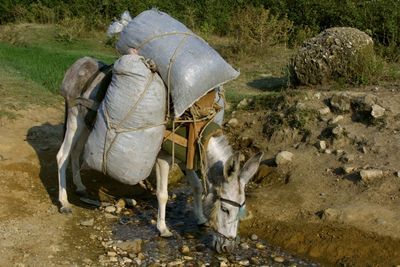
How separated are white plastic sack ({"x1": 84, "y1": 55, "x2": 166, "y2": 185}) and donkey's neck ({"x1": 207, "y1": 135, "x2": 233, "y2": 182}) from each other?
52cm

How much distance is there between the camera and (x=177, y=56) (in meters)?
5.67

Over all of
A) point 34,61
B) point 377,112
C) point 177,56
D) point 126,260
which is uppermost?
point 177,56

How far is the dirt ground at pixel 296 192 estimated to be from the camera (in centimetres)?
593

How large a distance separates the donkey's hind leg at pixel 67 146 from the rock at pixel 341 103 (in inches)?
145

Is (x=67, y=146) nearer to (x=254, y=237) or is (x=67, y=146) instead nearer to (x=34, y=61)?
(x=254, y=237)

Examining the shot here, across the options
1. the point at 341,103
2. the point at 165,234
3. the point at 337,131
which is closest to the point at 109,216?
the point at 165,234

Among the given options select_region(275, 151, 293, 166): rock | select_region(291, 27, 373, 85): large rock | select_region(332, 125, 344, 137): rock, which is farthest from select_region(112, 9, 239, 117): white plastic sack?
select_region(291, 27, 373, 85): large rock

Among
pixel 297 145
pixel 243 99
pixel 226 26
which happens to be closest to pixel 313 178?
pixel 297 145

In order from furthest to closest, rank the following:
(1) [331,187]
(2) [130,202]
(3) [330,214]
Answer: (2) [130,202]
(1) [331,187]
(3) [330,214]

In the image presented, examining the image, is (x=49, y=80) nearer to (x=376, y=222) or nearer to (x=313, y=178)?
(x=313, y=178)

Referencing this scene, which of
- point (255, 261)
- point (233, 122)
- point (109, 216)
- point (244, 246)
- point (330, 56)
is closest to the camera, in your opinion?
point (255, 261)

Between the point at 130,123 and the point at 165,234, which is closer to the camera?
the point at 130,123

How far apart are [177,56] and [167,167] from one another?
1.32m

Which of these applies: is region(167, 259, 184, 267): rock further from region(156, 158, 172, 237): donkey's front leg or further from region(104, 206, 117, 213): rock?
region(104, 206, 117, 213): rock
